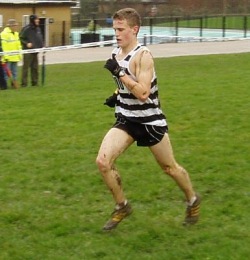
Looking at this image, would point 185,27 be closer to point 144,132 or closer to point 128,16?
point 144,132

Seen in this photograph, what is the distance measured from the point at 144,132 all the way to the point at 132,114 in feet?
0.60

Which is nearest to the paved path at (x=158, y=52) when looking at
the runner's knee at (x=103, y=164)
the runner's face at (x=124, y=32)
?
the runner's knee at (x=103, y=164)

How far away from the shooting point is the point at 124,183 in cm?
827

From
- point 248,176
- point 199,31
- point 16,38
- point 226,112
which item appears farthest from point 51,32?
point 248,176

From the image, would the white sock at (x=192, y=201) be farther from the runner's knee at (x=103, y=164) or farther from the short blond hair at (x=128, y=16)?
the short blond hair at (x=128, y=16)

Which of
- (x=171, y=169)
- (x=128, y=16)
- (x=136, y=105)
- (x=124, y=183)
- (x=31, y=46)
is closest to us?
(x=128, y=16)

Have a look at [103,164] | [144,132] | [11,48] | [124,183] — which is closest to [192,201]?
[144,132]

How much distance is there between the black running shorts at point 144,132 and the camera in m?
6.38

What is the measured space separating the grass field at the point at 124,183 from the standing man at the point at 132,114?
37 cm

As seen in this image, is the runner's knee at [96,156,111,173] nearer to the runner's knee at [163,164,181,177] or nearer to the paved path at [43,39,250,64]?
the runner's knee at [163,164,181,177]

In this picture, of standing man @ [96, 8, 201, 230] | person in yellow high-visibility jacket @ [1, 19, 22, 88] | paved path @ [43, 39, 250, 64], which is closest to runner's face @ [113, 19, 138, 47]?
standing man @ [96, 8, 201, 230]

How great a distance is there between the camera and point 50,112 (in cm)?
1341

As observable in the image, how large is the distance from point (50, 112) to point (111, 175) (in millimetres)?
7092

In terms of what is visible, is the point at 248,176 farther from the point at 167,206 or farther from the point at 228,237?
the point at 228,237
